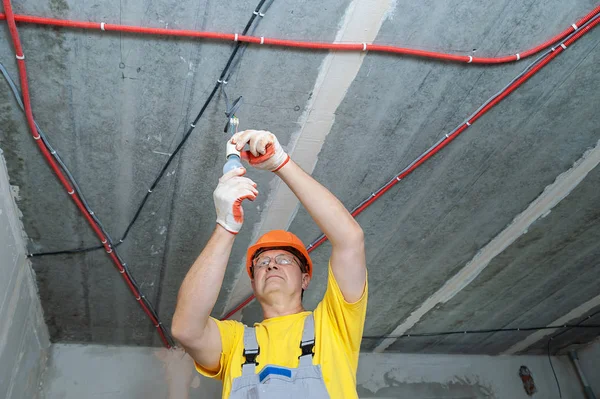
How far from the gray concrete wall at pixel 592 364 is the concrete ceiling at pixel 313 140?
1503mm

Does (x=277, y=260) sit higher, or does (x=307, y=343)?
(x=277, y=260)

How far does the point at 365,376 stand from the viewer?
3234 mm

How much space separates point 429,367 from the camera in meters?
3.46

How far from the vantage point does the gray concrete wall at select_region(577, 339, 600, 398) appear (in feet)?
12.4

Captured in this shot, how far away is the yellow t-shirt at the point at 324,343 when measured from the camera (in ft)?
4.45

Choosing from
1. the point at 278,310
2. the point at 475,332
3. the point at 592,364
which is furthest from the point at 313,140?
the point at 592,364

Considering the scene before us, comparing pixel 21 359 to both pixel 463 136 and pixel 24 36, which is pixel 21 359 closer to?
pixel 24 36

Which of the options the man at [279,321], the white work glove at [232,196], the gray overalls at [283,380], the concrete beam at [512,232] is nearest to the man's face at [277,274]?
the man at [279,321]

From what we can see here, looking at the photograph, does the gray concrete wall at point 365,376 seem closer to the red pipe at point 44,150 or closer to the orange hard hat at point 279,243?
the red pipe at point 44,150

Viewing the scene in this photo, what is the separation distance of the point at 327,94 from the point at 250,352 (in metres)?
0.88

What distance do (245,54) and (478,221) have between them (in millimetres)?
1374

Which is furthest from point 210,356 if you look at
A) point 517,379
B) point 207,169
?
point 517,379

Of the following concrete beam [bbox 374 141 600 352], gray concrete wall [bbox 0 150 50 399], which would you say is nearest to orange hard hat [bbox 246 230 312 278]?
gray concrete wall [bbox 0 150 50 399]

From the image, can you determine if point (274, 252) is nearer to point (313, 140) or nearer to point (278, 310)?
point (278, 310)
